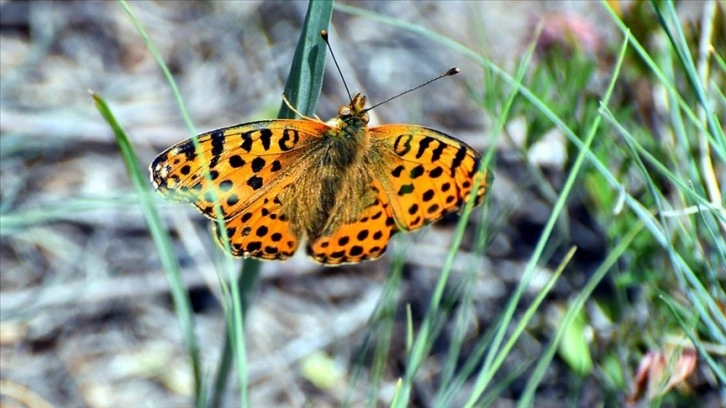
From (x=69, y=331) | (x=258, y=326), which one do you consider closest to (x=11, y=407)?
(x=69, y=331)

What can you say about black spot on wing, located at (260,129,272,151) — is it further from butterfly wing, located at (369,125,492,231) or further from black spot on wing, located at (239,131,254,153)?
butterfly wing, located at (369,125,492,231)

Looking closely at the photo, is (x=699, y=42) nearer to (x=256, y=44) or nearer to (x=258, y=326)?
(x=258, y=326)

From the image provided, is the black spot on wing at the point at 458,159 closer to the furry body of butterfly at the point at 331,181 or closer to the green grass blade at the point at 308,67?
the furry body of butterfly at the point at 331,181

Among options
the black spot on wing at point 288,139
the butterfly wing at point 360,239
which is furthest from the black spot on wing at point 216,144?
the butterfly wing at point 360,239

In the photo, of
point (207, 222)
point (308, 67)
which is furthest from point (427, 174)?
point (207, 222)

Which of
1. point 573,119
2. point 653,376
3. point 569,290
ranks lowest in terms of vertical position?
point 569,290

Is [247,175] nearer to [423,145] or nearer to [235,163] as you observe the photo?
[235,163]

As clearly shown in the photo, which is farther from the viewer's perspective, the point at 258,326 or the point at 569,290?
the point at 258,326
